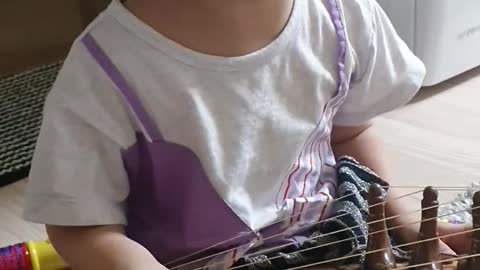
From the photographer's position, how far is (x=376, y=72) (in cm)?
77

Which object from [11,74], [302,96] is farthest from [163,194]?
[11,74]

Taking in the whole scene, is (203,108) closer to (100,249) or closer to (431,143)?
(100,249)

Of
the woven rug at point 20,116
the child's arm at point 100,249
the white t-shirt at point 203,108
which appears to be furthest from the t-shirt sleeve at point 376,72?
the woven rug at point 20,116

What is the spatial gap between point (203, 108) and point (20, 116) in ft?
2.50

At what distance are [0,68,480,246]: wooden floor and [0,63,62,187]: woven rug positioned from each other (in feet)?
0.12

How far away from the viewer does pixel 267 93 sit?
2.28 ft

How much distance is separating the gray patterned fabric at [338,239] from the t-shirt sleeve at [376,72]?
0.25 feet

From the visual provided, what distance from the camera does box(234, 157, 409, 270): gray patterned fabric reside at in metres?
0.66

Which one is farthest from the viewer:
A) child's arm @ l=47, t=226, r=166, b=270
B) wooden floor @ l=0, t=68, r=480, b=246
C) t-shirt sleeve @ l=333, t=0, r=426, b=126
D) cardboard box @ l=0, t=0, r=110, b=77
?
cardboard box @ l=0, t=0, r=110, b=77

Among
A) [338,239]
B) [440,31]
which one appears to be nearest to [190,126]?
[338,239]

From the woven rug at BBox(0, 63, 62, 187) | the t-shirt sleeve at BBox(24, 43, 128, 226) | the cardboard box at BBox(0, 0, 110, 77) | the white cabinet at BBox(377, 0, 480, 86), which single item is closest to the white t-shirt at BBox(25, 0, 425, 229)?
the t-shirt sleeve at BBox(24, 43, 128, 226)

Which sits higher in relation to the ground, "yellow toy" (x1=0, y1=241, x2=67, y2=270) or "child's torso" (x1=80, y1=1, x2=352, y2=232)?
"child's torso" (x1=80, y1=1, x2=352, y2=232)

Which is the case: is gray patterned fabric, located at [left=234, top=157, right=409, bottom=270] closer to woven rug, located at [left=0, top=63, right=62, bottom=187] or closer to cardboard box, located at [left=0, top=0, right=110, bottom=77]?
woven rug, located at [left=0, top=63, right=62, bottom=187]

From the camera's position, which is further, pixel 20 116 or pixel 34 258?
pixel 20 116
